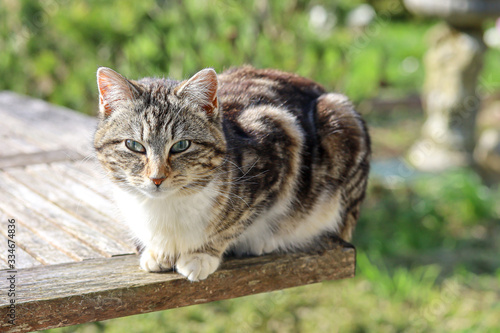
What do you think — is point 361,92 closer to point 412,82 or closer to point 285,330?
point 412,82

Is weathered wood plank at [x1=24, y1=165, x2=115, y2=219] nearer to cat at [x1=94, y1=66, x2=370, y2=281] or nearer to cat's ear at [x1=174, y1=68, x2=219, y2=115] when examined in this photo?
cat at [x1=94, y1=66, x2=370, y2=281]

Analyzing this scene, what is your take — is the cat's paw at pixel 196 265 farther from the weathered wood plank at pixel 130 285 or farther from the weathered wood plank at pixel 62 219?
the weathered wood plank at pixel 62 219

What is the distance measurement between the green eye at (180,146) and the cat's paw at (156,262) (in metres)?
0.39

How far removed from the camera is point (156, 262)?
7.12ft

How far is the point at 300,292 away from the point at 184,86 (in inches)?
100

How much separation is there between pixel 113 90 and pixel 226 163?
44 cm

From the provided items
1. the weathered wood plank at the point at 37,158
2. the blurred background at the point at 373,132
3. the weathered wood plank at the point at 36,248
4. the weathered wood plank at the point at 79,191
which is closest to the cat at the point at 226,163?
the weathered wood plank at the point at 36,248

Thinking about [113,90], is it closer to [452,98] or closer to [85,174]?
[85,174]

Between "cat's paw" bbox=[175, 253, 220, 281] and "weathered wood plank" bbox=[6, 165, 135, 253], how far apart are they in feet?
0.92

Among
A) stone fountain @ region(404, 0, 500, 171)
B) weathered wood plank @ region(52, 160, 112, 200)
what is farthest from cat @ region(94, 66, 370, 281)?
stone fountain @ region(404, 0, 500, 171)

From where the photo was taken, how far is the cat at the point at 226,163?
2006 mm

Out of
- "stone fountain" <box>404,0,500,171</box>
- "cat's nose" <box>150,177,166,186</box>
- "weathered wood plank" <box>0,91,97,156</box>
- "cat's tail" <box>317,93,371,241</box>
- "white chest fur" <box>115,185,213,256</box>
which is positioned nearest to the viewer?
"cat's nose" <box>150,177,166,186</box>

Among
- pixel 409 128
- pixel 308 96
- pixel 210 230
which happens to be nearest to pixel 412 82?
pixel 409 128

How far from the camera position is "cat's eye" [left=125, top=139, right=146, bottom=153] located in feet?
6.56
